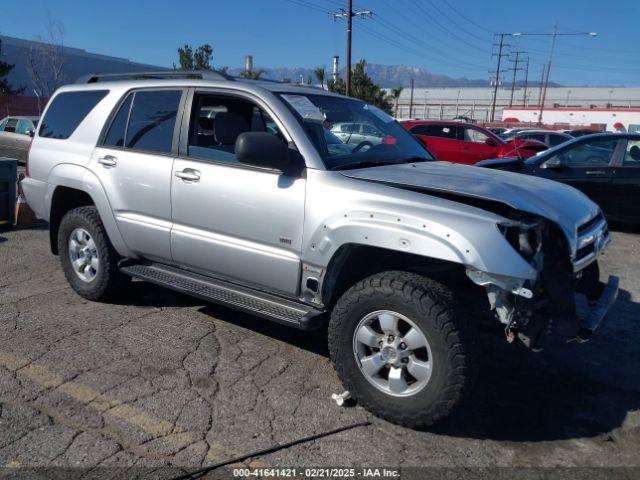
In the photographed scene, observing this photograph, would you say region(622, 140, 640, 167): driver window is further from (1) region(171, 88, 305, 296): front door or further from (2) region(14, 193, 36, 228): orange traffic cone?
(2) region(14, 193, 36, 228): orange traffic cone

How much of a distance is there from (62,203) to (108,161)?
3.13 ft

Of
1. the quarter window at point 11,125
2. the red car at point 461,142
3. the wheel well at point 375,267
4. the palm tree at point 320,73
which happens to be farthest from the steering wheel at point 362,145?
the palm tree at point 320,73

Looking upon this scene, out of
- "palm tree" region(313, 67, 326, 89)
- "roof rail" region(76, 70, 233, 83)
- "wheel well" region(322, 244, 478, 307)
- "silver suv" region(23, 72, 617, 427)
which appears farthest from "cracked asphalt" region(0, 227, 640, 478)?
"palm tree" region(313, 67, 326, 89)

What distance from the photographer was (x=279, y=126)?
396 centimetres

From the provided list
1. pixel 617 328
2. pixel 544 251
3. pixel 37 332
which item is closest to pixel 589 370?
pixel 617 328

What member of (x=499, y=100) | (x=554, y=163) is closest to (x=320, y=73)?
(x=554, y=163)

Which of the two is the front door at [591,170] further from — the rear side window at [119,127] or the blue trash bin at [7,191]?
the blue trash bin at [7,191]

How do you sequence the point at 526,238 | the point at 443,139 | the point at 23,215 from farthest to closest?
1. the point at 443,139
2. the point at 23,215
3. the point at 526,238

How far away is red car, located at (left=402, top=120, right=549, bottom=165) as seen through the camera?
14.8 m

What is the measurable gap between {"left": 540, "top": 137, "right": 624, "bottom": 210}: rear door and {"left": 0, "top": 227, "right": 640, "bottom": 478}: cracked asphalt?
373 cm

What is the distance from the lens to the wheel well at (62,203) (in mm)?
5262

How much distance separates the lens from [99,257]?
4988 millimetres

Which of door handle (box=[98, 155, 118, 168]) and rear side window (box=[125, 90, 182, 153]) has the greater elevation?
rear side window (box=[125, 90, 182, 153])

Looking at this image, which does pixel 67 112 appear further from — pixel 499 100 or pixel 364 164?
pixel 499 100
